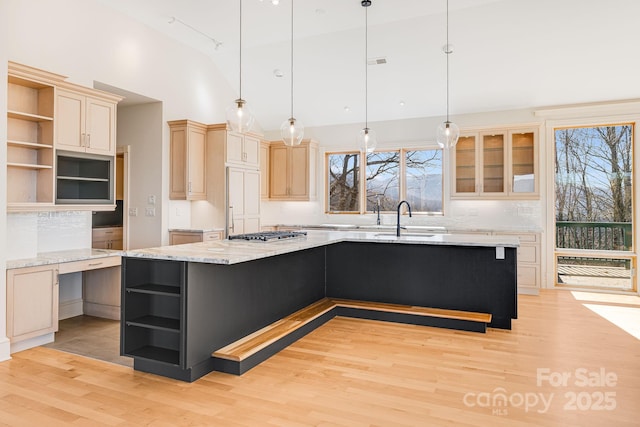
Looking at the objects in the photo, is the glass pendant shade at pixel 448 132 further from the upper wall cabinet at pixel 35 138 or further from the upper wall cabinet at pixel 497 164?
the upper wall cabinet at pixel 35 138

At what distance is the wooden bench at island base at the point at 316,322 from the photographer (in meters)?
3.06

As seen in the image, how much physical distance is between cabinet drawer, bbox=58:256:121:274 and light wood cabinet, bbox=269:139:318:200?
3717 mm

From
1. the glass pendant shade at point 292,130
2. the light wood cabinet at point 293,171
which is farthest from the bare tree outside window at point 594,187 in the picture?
the glass pendant shade at point 292,130

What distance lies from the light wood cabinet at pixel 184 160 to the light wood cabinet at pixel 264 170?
5.48 ft

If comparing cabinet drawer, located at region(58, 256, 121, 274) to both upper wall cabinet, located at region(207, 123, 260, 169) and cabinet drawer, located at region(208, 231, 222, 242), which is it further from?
upper wall cabinet, located at region(207, 123, 260, 169)

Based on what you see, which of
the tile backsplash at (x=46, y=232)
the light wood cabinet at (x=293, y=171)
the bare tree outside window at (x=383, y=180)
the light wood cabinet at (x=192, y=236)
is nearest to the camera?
the tile backsplash at (x=46, y=232)

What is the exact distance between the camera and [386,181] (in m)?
7.35

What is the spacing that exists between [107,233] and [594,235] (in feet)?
23.7

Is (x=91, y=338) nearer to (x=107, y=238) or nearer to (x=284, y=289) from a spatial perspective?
(x=284, y=289)

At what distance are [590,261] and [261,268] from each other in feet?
16.8

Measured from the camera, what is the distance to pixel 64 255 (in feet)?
13.3

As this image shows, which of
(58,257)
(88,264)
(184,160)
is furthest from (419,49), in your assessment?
(58,257)

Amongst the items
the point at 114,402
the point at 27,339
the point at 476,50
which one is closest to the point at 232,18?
the point at 476,50

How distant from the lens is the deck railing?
6.03 meters
